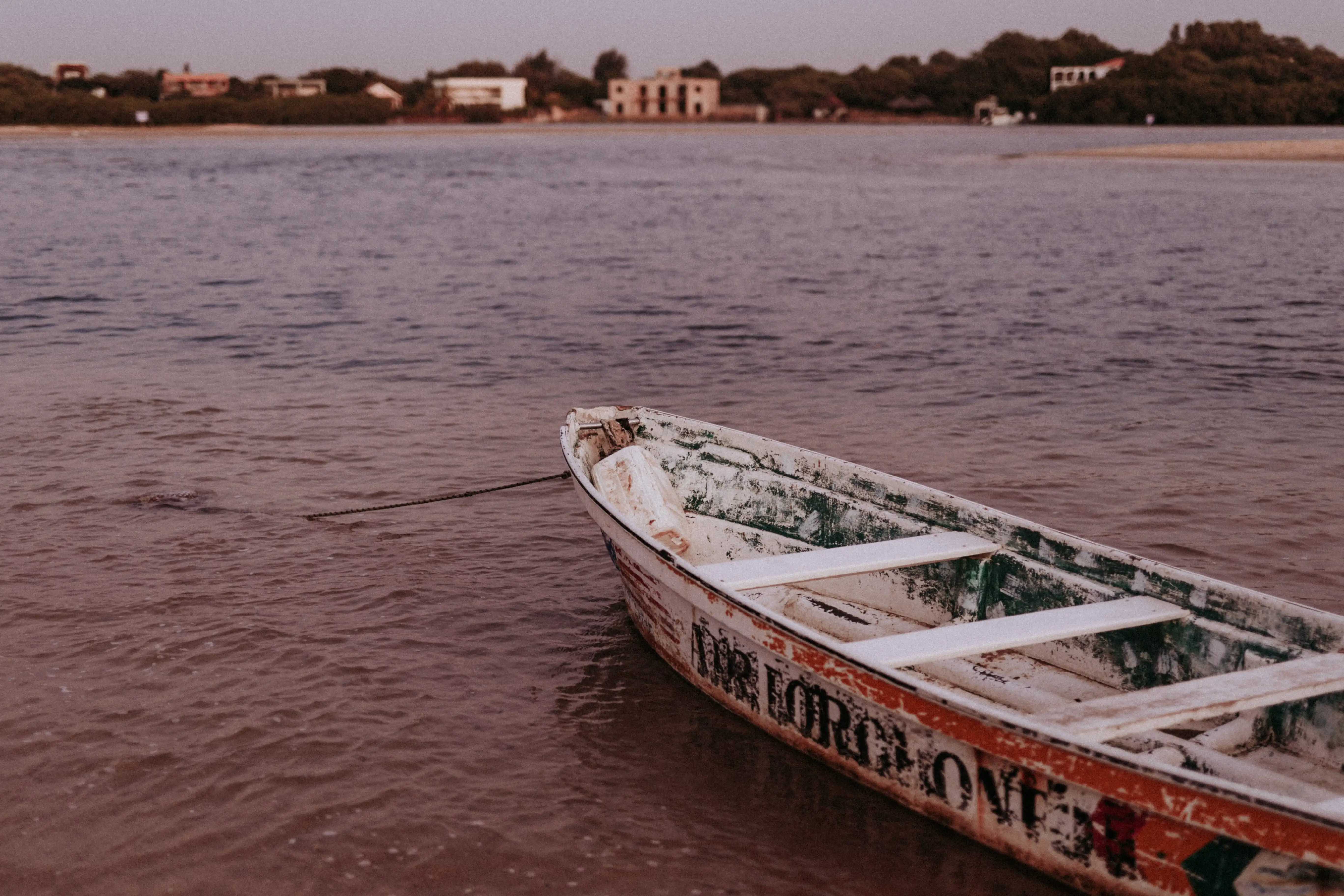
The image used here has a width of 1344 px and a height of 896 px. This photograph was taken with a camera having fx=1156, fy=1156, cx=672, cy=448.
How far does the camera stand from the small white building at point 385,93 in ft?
513

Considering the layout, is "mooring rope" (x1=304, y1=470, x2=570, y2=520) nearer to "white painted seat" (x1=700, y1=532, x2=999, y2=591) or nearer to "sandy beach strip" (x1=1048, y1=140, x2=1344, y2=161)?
"white painted seat" (x1=700, y1=532, x2=999, y2=591)

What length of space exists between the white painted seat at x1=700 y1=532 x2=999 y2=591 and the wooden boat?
17 mm

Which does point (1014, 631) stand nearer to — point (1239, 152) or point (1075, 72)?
point (1239, 152)

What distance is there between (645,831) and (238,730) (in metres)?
2.33

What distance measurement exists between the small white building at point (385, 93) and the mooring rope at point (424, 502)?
154376 mm

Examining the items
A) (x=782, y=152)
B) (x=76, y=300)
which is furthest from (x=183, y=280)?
(x=782, y=152)

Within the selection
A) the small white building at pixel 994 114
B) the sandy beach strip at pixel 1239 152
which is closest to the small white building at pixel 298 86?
A: the small white building at pixel 994 114

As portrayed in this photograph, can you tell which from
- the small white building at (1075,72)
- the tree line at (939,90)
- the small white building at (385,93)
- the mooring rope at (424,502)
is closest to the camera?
the mooring rope at (424,502)

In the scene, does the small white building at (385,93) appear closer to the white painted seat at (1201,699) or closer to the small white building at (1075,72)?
the small white building at (1075,72)

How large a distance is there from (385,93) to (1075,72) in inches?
3673

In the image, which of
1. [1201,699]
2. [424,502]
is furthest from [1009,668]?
[424,502]

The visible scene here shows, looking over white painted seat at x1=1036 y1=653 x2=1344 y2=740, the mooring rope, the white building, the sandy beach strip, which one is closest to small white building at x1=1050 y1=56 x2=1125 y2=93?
the white building

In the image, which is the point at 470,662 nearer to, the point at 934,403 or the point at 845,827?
the point at 845,827

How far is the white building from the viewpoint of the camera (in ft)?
552
